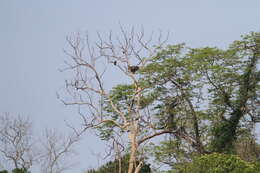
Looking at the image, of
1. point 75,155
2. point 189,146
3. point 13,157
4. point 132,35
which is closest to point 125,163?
point 189,146

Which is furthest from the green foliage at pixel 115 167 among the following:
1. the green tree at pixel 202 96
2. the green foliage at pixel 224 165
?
the green foliage at pixel 224 165

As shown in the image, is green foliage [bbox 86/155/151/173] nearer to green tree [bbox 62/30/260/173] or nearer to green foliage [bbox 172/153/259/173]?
green tree [bbox 62/30/260/173]

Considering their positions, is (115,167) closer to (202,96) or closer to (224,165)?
(202,96)

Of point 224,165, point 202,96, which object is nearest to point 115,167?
point 202,96

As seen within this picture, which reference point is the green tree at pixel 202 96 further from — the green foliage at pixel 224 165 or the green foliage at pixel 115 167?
the green foliage at pixel 224 165

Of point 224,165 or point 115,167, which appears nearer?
point 224,165

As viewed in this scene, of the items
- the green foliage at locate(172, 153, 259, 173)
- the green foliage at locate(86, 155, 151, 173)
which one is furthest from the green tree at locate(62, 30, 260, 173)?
the green foliage at locate(172, 153, 259, 173)

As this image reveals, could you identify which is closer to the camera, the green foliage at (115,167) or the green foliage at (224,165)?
the green foliage at (224,165)

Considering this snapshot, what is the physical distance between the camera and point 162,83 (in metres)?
17.8

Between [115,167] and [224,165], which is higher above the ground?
[224,165]

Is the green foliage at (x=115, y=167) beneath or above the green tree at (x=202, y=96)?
beneath

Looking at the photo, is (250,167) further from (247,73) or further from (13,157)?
(13,157)

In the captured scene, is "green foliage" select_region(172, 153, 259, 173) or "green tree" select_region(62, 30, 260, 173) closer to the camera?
"green foliage" select_region(172, 153, 259, 173)

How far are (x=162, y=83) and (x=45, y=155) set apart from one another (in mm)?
6521
